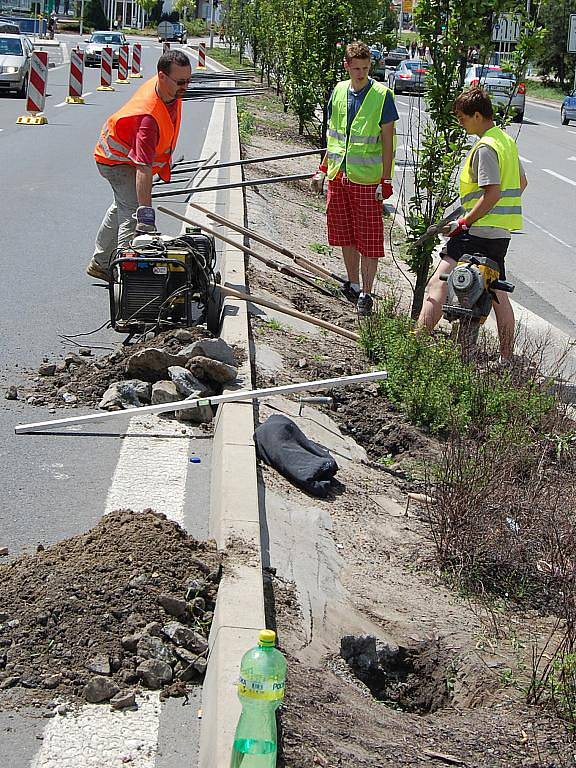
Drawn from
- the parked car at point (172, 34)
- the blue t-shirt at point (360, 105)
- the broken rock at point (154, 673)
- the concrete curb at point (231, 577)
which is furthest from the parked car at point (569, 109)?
the parked car at point (172, 34)

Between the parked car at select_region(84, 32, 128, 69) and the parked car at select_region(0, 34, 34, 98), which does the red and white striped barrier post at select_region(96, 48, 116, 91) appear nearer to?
the parked car at select_region(0, 34, 34, 98)

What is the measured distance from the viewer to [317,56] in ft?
59.2

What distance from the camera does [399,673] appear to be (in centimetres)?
420

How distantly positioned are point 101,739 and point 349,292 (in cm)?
649

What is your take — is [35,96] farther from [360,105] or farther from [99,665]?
[99,665]

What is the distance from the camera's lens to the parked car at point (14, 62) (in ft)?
97.4

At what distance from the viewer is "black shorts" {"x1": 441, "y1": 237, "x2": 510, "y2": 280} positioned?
7535 mm

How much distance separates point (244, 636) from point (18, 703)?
73cm

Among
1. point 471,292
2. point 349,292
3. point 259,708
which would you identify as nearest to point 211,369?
point 471,292

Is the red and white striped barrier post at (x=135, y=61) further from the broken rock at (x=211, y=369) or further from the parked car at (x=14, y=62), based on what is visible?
the broken rock at (x=211, y=369)

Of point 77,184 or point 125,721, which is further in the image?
point 77,184

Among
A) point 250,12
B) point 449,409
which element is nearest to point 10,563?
point 449,409

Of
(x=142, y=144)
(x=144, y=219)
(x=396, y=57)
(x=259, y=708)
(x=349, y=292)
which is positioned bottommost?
(x=396, y=57)

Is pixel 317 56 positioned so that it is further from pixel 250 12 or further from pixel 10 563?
pixel 250 12
